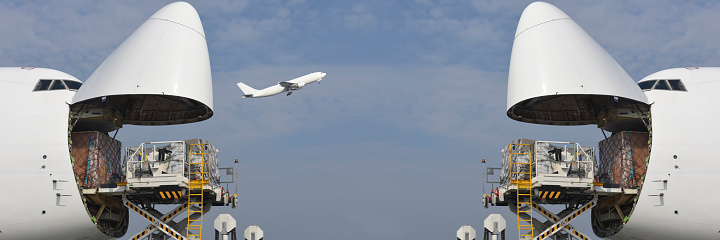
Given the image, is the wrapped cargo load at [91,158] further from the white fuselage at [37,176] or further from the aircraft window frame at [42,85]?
the aircraft window frame at [42,85]

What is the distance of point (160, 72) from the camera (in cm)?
4331

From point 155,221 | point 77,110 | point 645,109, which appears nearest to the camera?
point 645,109

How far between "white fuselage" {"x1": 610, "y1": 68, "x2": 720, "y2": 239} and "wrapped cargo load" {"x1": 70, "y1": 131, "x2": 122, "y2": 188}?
2514 cm

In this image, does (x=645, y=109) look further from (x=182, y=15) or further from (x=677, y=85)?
(x=182, y=15)

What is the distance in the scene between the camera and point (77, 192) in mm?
41906

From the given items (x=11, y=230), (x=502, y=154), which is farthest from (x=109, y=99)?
(x=502, y=154)

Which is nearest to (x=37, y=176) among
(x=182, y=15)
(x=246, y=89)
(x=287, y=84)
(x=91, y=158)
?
(x=91, y=158)

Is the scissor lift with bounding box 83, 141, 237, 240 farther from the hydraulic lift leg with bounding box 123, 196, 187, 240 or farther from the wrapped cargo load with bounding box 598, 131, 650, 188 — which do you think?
the wrapped cargo load with bounding box 598, 131, 650, 188

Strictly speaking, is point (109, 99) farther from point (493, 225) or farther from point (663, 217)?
point (663, 217)

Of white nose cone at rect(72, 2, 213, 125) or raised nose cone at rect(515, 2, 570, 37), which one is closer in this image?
white nose cone at rect(72, 2, 213, 125)

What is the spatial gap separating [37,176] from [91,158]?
3.72 meters

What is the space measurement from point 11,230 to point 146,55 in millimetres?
10042

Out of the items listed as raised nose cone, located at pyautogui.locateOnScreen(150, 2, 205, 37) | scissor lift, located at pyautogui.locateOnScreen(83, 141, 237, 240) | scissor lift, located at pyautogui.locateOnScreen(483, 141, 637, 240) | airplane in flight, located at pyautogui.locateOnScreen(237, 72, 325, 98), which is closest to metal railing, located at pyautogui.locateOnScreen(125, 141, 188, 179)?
scissor lift, located at pyautogui.locateOnScreen(83, 141, 237, 240)

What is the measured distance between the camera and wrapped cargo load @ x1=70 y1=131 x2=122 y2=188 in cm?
4441
